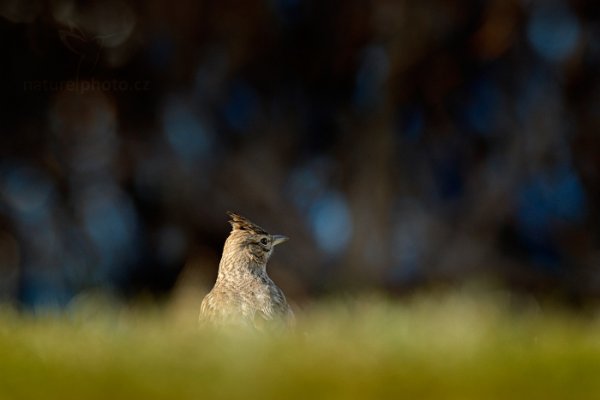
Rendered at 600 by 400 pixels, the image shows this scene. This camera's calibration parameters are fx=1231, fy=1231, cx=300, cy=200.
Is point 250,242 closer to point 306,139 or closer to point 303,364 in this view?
point 303,364

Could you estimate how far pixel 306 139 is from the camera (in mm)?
11219

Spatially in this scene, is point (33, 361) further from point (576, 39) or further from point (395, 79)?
point (576, 39)

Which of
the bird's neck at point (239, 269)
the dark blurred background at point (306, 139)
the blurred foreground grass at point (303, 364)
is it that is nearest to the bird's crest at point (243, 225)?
the bird's neck at point (239, 269)

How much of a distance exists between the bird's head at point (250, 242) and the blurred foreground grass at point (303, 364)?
5.02 feet

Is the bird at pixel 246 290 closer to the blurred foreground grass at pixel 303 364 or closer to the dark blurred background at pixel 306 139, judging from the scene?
A: the blurred foreground grass at pixel 303 364

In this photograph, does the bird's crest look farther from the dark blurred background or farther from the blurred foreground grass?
the dark blurred background

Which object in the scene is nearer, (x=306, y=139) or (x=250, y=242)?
(x=250, y=242)

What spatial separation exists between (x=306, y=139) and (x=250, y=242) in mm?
7085

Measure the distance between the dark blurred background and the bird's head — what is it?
5973 millimetres

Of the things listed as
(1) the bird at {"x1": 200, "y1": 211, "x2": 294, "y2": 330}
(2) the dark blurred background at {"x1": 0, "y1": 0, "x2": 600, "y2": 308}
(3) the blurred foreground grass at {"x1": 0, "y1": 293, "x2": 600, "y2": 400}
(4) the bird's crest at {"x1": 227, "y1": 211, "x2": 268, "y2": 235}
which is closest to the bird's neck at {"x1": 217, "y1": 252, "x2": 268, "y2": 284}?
(1) the bird at {"x1": 200, "y1": 211, "x2": 294, "y2": 330}

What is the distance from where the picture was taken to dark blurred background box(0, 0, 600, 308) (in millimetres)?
10578

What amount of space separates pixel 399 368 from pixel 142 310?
4.64ft

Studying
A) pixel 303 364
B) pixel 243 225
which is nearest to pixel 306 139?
pixel 243 225

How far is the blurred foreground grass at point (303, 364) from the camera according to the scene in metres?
2.04
